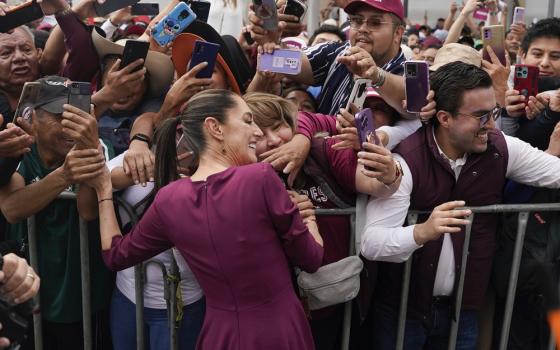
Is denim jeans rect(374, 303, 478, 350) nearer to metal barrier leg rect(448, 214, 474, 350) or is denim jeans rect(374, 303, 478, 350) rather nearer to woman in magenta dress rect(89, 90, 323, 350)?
metal barrier leg rect(448, 214, 474, 350)

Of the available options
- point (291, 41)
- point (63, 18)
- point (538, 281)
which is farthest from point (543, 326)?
point (63, 18)

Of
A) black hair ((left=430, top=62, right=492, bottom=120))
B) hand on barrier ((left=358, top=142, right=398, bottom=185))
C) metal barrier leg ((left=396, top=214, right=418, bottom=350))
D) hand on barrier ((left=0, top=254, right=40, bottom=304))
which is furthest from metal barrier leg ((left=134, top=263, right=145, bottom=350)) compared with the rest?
black hair ((left=430, top=62, right=492, bottom=120))

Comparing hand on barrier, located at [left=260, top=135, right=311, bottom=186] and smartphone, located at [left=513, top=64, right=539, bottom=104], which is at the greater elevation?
smartphone, located at [left=513, top=64, right=539, bottom=104]

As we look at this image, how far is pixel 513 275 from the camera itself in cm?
318

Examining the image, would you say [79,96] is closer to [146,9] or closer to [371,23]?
[371,23]

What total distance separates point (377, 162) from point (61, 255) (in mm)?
1586

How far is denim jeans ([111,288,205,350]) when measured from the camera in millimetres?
2951

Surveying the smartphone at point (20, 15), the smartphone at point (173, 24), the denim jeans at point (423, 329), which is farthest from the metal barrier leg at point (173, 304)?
the smartphone at point (20, 15)

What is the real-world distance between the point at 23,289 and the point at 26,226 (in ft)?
4.40

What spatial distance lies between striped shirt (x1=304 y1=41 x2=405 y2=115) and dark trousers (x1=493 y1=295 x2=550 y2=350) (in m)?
1.41

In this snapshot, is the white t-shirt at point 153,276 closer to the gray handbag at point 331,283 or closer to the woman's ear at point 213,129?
the gray handbag at point 331,283

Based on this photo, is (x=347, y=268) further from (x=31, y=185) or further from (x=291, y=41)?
(x=291, y=41)

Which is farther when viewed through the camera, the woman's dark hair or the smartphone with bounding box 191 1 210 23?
the smartphone with bounding box 191 1 210 23

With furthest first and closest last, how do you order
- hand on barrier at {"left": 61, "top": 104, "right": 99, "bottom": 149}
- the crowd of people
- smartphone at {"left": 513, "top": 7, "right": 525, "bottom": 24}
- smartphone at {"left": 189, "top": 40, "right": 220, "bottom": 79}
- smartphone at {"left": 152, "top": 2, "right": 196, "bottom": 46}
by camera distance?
smartphone at {"left": 513, "top": 7, "right": 525, "bottom": 24}, smartphone at {"left": 152, "top": 2, "right": 196, "bottom": 46}, smartphone at {"left": 189, "top": 40, "right": 220, "bottom": 79}, hand on barrier at {"left": 61, "top": 104, "right": 99, "bottom": 149}, the crowd of people
